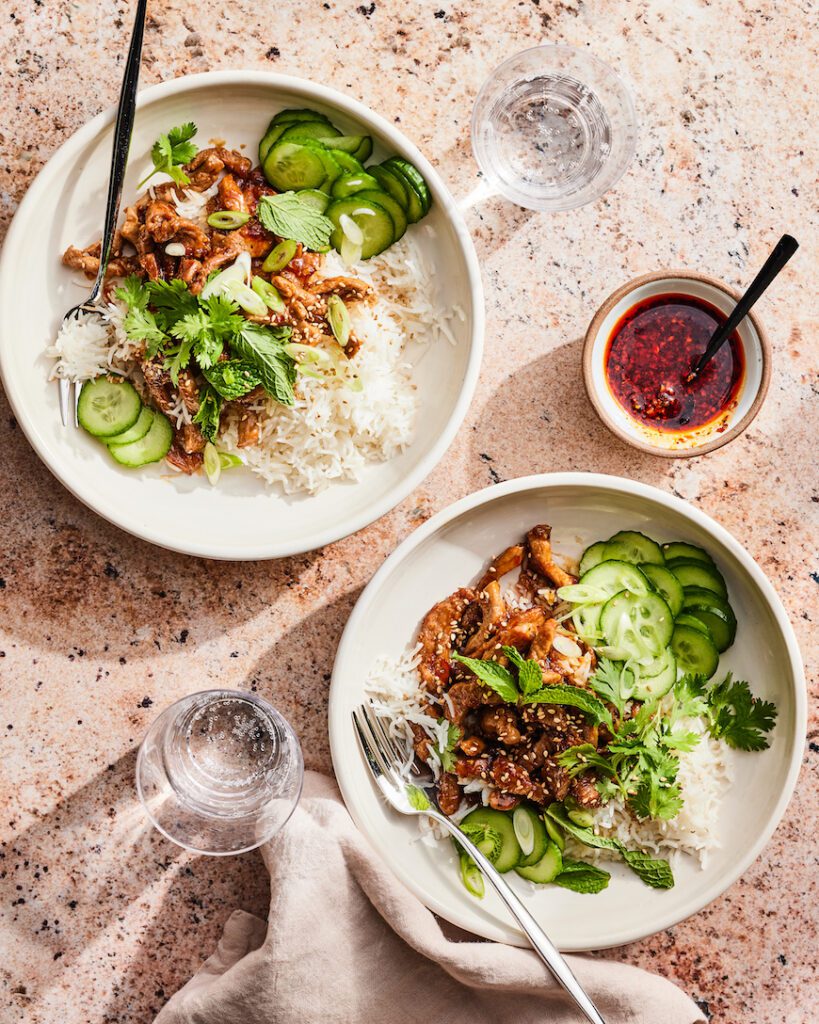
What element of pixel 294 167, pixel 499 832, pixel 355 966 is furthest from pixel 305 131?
pixel 355 966

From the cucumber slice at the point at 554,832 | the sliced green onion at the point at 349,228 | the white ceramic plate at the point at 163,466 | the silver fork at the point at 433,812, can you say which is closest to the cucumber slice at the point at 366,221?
the sliced green onion at the point at 349,228

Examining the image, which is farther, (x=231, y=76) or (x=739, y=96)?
(x=739, y=96)

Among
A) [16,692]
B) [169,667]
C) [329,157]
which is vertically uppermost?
[329,157]

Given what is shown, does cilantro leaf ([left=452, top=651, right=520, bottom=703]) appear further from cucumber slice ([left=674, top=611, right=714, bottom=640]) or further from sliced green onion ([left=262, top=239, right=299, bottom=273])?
sliced green onion ([left=262, top=239, right=299, bottom=273])

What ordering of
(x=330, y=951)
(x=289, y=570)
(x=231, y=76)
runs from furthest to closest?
(x=289, y=570)
(x=330, y=951)
(x=231, y=76)

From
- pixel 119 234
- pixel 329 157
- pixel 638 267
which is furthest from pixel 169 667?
pixel 638 267

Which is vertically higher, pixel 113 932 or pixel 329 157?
pixel 329 157

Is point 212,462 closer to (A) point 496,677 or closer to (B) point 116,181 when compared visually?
(B) point 116,181

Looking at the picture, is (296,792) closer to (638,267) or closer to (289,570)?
(289,570)
